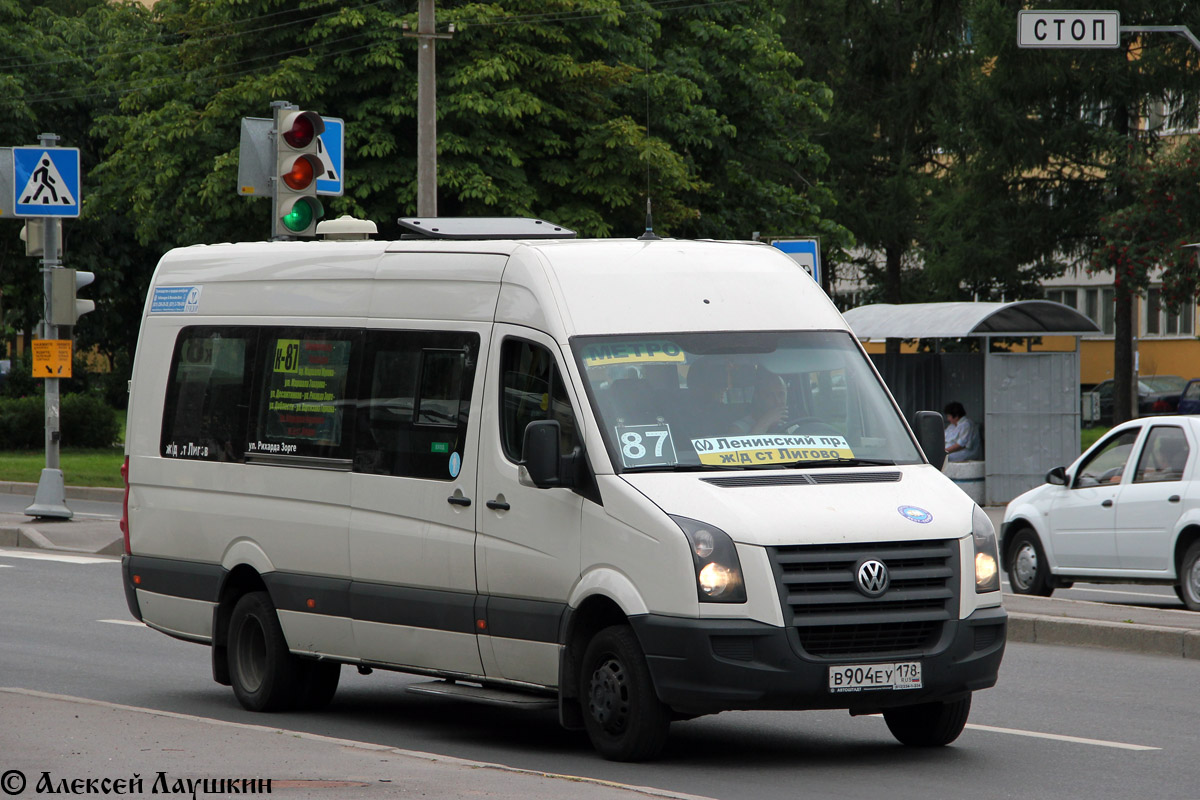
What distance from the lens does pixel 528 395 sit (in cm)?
876

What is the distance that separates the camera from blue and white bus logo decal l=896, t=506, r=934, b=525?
26.4 ft

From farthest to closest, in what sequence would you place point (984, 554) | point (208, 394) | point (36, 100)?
point (36, 100) < point (208, 394) < point (984, 554)

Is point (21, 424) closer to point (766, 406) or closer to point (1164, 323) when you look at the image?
point (766, 406)

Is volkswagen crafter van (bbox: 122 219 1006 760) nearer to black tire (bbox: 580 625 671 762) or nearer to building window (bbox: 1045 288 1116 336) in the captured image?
black tire (bbox: 580 625 671 762)

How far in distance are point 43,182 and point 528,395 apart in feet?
44.7

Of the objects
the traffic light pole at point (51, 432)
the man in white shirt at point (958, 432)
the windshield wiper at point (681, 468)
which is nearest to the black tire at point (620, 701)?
the windshield wiper at point (681, 468)

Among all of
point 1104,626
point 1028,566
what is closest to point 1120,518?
point 1028,566

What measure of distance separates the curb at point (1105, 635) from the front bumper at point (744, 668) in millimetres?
5027

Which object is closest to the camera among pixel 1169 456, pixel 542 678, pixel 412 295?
pixel 542 678

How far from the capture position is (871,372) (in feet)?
29.8

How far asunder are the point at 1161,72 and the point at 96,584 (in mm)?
33249

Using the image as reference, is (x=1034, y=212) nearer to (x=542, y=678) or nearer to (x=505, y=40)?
(x=505, y=40)

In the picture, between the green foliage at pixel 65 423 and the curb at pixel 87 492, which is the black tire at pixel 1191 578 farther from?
the green foliage at pixel 65 423

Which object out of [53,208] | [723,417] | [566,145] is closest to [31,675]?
[723,417]
